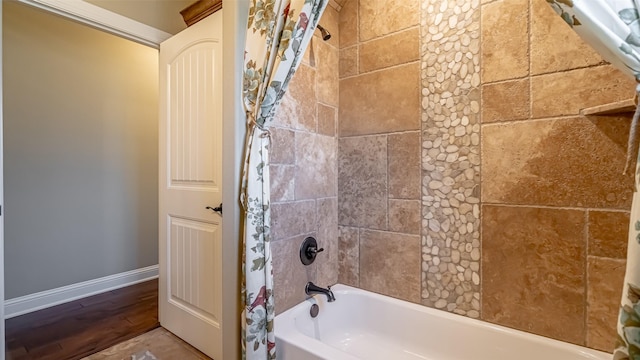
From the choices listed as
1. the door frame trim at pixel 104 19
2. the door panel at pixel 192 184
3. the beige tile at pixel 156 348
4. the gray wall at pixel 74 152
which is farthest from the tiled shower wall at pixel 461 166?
the gray wall at pixel 74 152

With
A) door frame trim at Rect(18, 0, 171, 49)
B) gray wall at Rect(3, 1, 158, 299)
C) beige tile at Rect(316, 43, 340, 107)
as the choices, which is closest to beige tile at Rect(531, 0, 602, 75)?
beige tile at Rect(316, 43, 340, 107)

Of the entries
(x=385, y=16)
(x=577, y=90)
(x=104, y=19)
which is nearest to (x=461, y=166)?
(x=577, y=90)

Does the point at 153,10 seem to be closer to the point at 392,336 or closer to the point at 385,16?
the point at 385,16

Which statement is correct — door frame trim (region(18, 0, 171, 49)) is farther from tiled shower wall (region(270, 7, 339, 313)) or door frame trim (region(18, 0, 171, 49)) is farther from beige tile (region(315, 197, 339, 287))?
beige tile (region(315, 197, 339, 287))

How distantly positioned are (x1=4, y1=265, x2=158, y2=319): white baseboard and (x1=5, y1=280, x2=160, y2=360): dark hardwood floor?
6 centimetres

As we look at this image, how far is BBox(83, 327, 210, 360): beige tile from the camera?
1.69 m

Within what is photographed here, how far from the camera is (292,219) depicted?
5.32 ft

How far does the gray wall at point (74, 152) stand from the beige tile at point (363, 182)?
2.23 meters

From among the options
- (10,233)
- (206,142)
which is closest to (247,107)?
(206,142)

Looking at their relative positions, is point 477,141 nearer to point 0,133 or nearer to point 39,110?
point 0,133

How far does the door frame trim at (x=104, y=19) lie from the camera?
1606mm

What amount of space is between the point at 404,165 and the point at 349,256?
0.71 meters

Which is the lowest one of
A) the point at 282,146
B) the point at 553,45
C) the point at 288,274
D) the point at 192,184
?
the point at 288,274

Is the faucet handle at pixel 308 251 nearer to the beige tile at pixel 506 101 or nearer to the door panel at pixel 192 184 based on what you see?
the door panel at pixel 192 184
